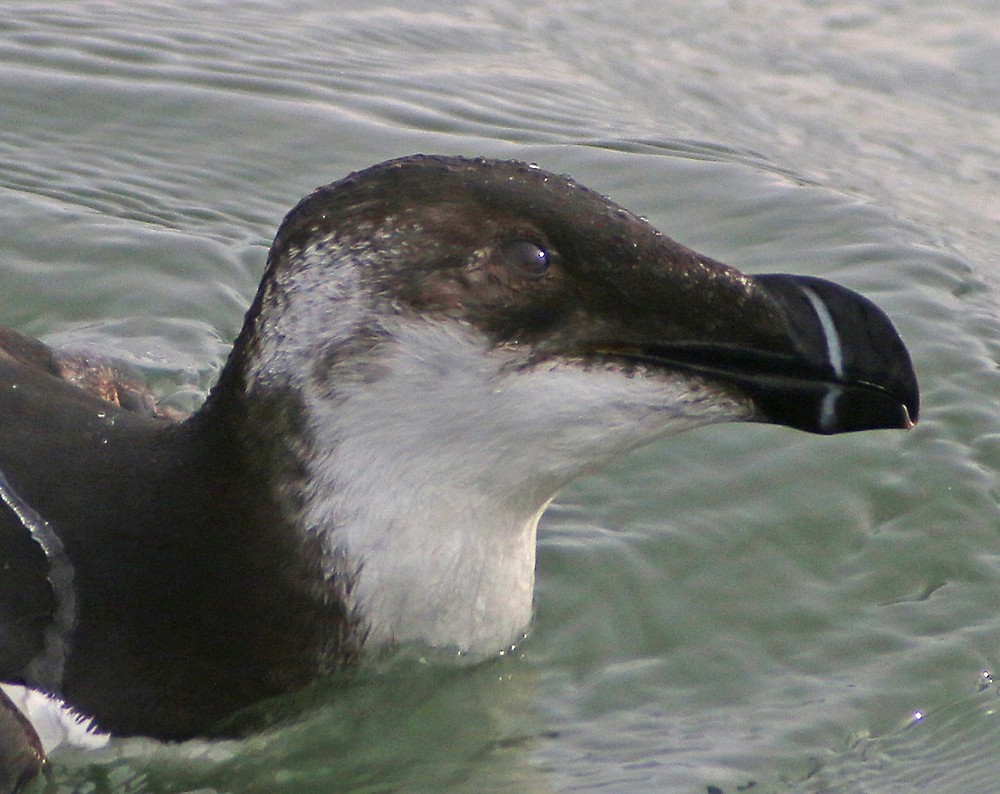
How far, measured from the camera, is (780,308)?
378 cm

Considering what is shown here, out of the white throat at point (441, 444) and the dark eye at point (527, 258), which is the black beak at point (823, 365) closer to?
the white throat at point (441, 444)

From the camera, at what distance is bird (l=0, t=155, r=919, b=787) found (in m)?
3.75

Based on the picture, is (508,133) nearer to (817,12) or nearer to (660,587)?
(817,12)

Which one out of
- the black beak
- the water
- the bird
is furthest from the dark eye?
the water

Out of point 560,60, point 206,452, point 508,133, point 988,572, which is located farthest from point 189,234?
point 988,572

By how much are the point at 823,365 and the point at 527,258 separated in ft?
2.20

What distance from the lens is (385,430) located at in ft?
12.5

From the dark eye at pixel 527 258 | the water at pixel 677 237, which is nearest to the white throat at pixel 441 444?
the dark eye at pixel 527 258

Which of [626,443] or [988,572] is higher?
[626,443]

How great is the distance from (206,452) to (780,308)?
1333 mm

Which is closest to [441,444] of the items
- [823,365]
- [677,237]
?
[823,365]

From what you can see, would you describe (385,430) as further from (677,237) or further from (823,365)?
(677,237)

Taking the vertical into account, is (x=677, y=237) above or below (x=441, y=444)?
below

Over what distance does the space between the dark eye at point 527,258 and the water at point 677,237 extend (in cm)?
112
